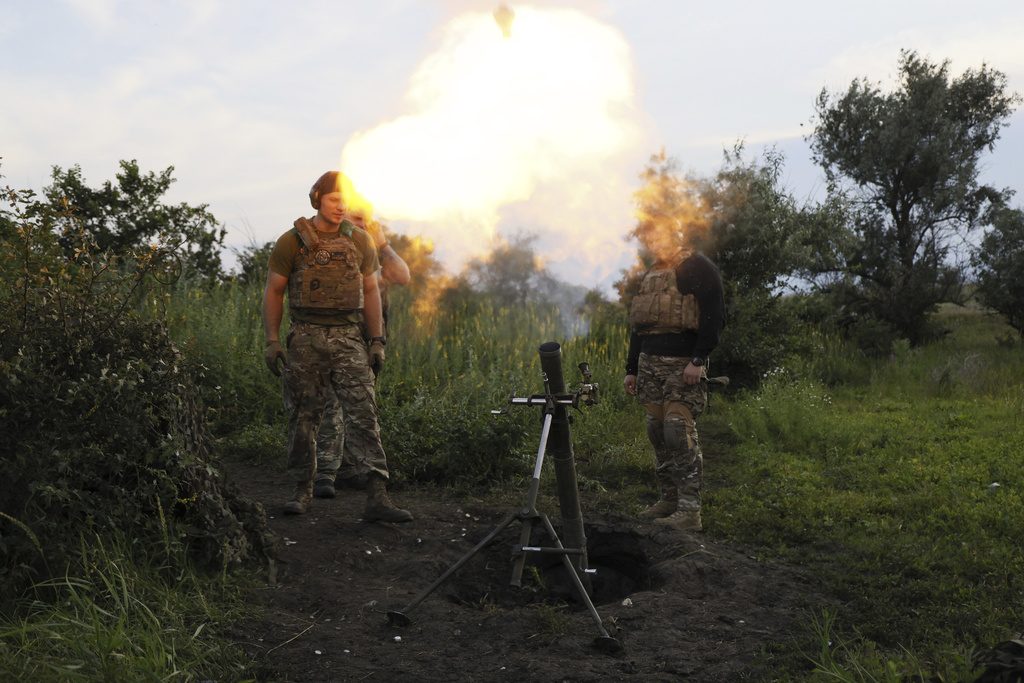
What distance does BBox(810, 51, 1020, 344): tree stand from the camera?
2080cm

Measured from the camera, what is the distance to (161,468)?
5.07 m

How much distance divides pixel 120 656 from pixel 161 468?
4.67 ft

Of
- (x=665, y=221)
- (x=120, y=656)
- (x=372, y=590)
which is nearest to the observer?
(x=120, y=656)

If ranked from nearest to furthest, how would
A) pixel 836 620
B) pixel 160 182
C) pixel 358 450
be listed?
pixel 836 620 → pixel 358 450 → pixel 160 182

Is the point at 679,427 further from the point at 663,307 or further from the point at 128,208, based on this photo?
the point at 128,208

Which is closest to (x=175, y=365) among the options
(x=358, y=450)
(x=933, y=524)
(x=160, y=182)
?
(x=358, y=450)

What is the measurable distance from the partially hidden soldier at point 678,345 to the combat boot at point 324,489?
7.78 feet

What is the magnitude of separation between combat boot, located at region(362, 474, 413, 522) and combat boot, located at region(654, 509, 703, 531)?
1835 millimetres

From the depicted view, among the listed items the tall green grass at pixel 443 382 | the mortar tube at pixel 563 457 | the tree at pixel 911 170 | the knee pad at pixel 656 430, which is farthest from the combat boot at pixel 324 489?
the tree at pixel 911 170

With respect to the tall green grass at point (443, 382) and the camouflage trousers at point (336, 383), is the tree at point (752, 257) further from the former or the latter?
the camouflage trousers at point (336, 383)

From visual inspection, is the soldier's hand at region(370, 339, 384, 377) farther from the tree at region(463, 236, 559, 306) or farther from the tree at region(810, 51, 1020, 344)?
the tree at region(810, 51, 1020, 344)

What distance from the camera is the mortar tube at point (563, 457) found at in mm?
5156

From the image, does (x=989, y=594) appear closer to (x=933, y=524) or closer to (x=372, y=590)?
(x=933, y=524)

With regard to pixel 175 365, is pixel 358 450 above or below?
below
